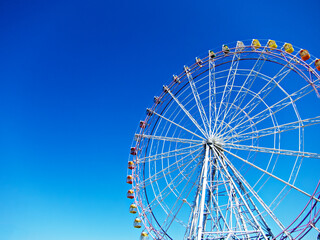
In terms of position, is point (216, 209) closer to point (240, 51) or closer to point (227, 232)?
point (227, 232)

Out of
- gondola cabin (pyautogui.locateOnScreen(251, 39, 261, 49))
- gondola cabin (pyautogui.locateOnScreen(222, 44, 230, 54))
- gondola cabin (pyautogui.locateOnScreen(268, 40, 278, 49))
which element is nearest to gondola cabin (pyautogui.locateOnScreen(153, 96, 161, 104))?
gondola cabin (pyautogui.locateOnScreen(222, 44, 230, 54))

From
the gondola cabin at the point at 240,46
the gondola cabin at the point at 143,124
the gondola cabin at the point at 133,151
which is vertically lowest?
the gondola cabin at the point at 133,151

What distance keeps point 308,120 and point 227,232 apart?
7751 millimetres

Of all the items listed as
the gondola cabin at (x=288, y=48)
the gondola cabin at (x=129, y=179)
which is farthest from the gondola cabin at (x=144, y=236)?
the gondola cabin at (x=288, y=48)

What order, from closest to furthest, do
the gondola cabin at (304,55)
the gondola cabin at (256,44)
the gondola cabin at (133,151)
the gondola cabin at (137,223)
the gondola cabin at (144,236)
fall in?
the gondola cabin at (304,55)
the gondola cabin at (144,236)
the gondola cabin at (256,44)
the gondola cabin at (137,223)
the gondola cabin at (133,151)

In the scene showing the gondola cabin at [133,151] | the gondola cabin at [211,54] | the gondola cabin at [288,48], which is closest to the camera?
the gondola cabin at [288,48]

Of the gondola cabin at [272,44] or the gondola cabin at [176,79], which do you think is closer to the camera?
the gondola cabin at [272,44]

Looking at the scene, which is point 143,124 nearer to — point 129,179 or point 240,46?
point 129,179

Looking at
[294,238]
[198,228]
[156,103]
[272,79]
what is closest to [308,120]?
[272,79]

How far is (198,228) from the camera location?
462 inches

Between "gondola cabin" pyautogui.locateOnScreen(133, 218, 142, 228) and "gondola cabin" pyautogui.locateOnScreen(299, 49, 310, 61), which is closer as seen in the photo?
"gondola cabin" pyautogui.locateOnScreen(299, 49, 310, 61)

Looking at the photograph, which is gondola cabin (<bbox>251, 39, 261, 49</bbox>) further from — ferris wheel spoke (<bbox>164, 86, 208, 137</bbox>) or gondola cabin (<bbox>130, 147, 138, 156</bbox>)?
gondola cabin (<bbox>130, 147, 138, 156</bbox>)

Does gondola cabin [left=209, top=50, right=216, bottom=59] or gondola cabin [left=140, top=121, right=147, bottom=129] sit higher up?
gondola cabin [left=209, top=50, right=216, bottom=59]

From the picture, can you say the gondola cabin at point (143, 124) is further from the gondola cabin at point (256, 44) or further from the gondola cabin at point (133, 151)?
the gondola cabin at point (256, 44)
